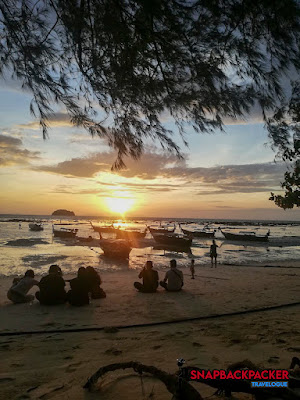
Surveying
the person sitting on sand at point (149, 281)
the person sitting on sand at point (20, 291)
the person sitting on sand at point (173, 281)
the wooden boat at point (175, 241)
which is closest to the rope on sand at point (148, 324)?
the person sitting on sand at point (20, 291)

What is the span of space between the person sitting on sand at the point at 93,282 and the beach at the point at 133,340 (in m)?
0.38

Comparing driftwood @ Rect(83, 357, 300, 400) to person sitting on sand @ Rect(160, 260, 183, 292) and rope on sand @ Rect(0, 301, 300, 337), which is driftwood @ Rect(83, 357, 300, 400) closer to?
rope on sand @ Rect(0, 301, 300, 337)

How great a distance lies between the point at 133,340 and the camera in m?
5.71

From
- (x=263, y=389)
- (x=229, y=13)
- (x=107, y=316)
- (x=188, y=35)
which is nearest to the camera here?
(x=263, y=389)

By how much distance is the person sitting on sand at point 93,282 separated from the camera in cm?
892

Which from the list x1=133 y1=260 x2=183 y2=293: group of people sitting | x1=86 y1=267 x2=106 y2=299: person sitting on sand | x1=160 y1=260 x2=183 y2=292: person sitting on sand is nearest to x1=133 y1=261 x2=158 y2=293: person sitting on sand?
x1=133 y1=260 x2=183 y2=293: group of people sitting

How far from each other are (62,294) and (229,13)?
Answer: 797 centimetres

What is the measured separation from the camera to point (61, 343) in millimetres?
5645

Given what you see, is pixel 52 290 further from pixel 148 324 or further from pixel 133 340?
pixel 133 340

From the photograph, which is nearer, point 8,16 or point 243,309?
point 8,16

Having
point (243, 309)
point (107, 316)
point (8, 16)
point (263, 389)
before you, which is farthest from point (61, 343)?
point (8, 16)

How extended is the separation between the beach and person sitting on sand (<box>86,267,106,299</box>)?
1.25ft

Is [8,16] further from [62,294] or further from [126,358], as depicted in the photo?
[62,294]

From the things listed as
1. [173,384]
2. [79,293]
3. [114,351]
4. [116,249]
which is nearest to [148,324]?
[114,351]
